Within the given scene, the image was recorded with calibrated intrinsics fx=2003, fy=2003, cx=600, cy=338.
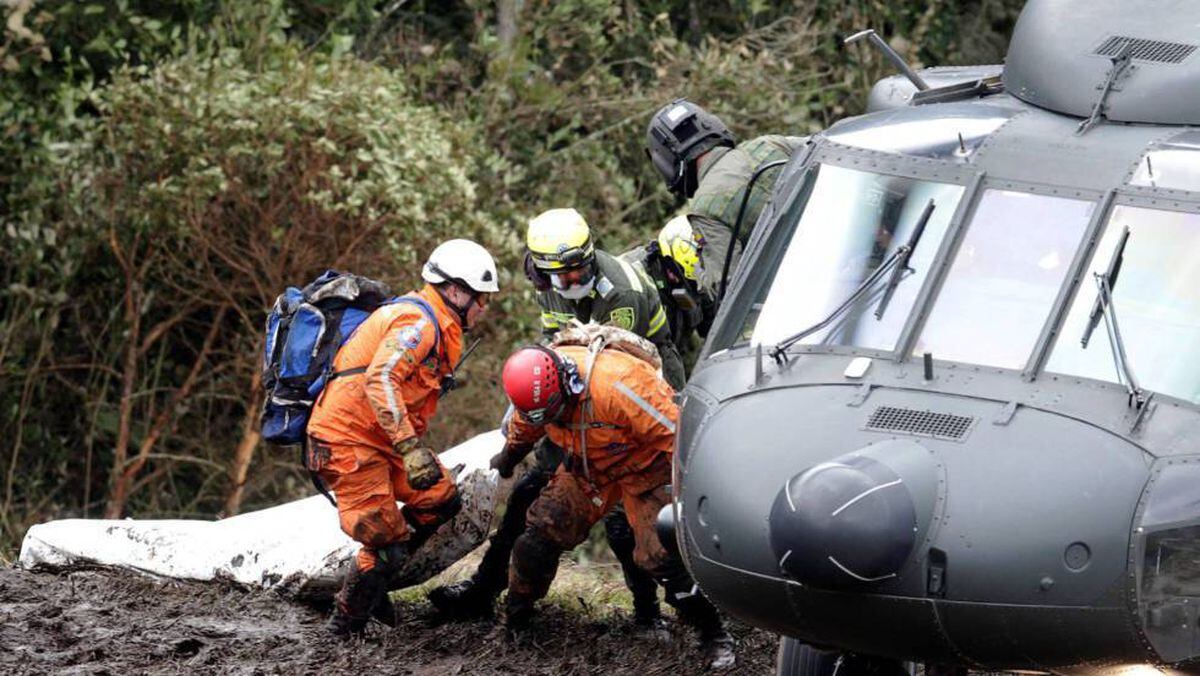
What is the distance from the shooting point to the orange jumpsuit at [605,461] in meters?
7.79

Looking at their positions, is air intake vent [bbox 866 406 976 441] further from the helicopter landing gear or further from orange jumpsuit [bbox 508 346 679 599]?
orange jumpsuit [bbox 508 346 679 599]

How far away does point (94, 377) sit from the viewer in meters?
14.1

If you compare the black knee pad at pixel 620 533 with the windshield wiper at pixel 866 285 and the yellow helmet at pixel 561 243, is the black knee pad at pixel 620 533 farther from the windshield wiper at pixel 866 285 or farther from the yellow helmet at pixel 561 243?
the windshield wiper at pixel 866 285

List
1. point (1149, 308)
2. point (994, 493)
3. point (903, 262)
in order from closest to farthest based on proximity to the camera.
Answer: point (994, 493), point (1149, 308), point (903, 262)

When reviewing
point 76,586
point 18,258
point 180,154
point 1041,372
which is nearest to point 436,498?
point 76,586

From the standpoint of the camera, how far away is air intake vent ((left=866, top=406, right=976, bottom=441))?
18.7 ft

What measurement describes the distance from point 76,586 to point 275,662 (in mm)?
1545

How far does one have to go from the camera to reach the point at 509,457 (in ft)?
27.3

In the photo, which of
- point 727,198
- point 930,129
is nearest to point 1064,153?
point 930,129

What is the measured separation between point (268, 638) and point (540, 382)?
179 centimetres

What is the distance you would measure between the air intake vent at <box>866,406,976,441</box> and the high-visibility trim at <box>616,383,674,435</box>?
6.52ft

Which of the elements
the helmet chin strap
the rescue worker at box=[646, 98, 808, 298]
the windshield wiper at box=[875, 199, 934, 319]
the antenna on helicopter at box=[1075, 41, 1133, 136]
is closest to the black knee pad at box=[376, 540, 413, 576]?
the helmet chin strap

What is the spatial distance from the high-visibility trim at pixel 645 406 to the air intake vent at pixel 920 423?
1987 millimetres

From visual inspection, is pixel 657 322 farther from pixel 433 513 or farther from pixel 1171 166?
pixel 1171 166
